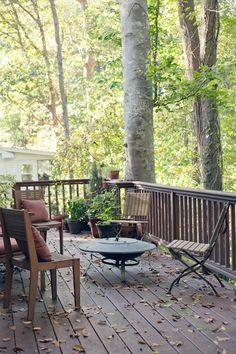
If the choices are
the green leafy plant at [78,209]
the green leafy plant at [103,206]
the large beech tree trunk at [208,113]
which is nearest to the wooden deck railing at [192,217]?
the green leafy plant at [103,206]

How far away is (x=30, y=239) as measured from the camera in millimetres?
3715

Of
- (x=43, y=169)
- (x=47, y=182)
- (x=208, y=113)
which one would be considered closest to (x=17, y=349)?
(x=47, y=182)

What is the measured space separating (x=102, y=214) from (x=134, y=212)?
95cm

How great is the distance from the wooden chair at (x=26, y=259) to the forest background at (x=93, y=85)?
14.5 ft

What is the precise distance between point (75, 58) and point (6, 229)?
17076 mm

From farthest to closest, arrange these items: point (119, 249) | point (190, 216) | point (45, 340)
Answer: point (190, 216) < point (119, 249) < point (45, 340)

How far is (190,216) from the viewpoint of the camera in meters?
5.60

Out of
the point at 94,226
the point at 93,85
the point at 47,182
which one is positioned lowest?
the point at 94,226

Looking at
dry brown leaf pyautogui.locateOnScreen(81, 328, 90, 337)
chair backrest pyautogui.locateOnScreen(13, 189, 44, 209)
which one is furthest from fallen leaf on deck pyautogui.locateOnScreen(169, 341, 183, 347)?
chair backrest pyautogui.locateOnScreen(13, 189, 44, 209)

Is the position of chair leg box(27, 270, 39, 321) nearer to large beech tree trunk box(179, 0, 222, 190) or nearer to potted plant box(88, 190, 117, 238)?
potted plant box(88, 190, 117, 238)

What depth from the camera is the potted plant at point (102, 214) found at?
7270mm

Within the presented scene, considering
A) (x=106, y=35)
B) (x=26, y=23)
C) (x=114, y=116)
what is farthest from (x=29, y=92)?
(x=106, y=35)

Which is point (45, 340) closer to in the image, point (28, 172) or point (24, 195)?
point (24, 195)

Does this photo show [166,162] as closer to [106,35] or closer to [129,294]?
[106,35]
